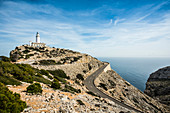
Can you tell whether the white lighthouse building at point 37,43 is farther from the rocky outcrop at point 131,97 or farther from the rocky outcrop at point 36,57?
the rocky outcrop at point 131,97

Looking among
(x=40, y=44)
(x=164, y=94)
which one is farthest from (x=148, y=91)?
(x=40, y=44)

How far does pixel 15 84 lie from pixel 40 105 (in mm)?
5852

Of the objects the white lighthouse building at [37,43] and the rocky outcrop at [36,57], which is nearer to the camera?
the rocky outcrop at [36,57]

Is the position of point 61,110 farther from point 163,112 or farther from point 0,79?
point 163,112

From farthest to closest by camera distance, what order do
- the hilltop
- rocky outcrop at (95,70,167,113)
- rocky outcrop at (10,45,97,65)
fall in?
1. rocky outcrop at (10,45,97,65)
2. rocky outcrop at (95,70,167,113)
3. the hilltop

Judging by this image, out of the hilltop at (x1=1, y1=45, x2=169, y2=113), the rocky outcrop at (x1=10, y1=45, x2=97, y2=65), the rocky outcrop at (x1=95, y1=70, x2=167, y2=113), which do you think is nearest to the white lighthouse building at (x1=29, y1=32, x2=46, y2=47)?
the rocky outcrop at (x1=10, y1=45, x2=97, y2=65)

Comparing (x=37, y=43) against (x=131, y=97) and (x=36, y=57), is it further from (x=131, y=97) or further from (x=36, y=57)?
(x=131, y=97)

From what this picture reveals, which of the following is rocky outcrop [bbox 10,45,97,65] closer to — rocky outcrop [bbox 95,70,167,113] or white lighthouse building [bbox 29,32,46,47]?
white lighthouse building [bbox 29,32,46,47]

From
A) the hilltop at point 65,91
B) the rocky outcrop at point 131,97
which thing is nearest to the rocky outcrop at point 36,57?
the hilltop at point 65,91

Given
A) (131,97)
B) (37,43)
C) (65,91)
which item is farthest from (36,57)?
(131,97)

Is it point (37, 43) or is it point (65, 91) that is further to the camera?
point (37, 43)

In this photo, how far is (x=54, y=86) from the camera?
49.6ft

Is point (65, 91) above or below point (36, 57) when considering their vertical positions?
below

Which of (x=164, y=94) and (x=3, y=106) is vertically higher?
(x=3, y=106)
